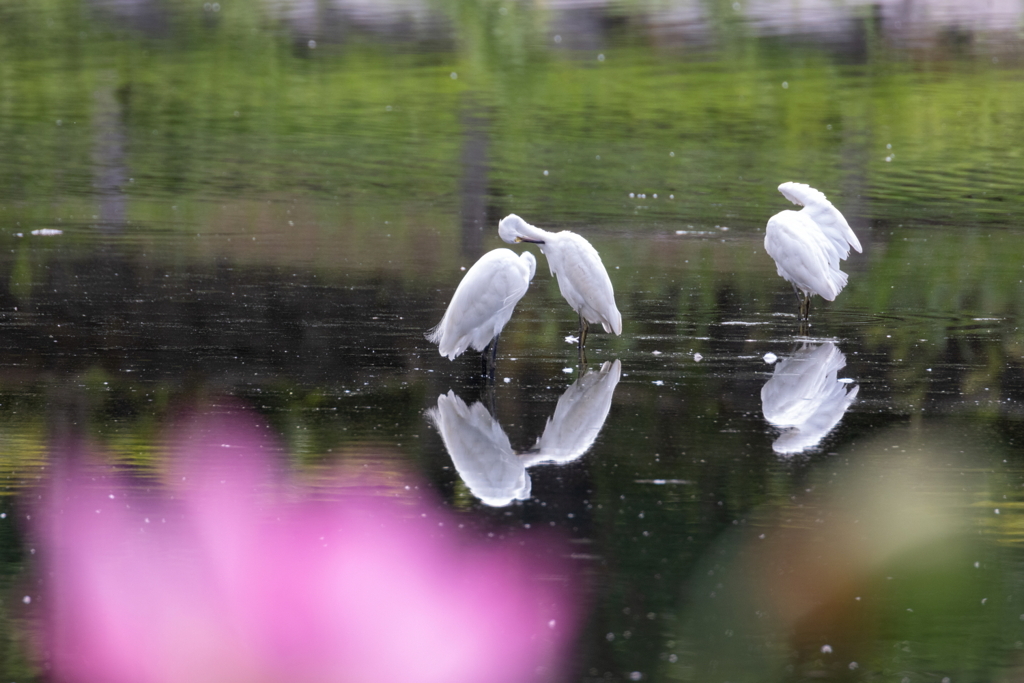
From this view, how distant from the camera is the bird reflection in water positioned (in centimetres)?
716

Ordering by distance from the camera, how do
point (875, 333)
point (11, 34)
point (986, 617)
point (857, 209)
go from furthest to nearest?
point (11, 34)
point (857, 209)
point (875, 333)
point (986, 617)

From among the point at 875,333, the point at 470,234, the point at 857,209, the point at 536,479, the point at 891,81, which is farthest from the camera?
the point at 891,81

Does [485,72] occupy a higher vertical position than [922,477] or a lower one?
higher

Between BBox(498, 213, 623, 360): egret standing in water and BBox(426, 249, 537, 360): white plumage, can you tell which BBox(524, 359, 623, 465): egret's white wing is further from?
BBox(426, 249, 537, 360): white plumage

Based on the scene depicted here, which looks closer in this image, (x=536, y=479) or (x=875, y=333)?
(x=536, y=479)

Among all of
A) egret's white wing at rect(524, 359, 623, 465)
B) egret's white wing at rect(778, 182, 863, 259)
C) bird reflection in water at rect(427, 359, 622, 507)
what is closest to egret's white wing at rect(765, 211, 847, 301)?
egret's white wing at rect(778, 182, 863, 259)

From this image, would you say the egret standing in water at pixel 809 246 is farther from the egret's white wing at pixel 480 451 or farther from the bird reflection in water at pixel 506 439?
the egret's white wing at pixel 480 451

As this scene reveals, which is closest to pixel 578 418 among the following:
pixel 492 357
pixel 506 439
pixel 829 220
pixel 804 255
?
pixel 506 439

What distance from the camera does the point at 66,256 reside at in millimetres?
13281

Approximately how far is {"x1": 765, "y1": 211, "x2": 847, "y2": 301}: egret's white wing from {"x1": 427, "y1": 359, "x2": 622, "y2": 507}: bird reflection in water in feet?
8.66

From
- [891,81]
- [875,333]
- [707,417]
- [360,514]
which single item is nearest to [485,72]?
[891,81]

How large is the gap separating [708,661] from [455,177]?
14.2 metres

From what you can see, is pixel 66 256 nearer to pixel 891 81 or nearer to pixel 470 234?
pixel 470 234

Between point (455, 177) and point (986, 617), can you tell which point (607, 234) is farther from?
point (986, 617)
